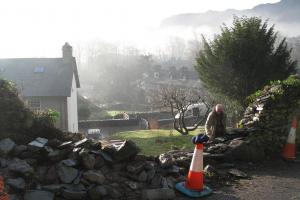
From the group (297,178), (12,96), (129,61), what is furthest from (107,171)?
(129,61)

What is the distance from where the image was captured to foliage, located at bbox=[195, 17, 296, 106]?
79.5 feet

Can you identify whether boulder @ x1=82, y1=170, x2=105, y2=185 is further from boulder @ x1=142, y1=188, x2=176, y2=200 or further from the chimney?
the chimney

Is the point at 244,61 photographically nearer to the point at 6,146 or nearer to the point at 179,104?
the point at 179,104

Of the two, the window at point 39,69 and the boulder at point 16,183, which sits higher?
the window at point 39,69

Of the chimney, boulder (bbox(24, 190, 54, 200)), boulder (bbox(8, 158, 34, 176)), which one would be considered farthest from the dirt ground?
the chimney

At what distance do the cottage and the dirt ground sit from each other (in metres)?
23.1

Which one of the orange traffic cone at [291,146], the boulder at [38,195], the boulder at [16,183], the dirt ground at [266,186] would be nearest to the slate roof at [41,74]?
the orange traffic cone at [291,146]

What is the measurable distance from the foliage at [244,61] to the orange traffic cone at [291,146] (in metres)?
13.1

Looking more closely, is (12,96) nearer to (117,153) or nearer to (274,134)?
(117,153)

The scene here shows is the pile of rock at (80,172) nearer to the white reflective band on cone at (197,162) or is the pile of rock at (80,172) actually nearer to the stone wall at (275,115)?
the white reflective band on cone at (197,162)

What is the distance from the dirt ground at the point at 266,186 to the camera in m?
7.51

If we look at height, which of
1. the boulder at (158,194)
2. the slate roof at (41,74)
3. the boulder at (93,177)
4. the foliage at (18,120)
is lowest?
the boulder at (158,194)

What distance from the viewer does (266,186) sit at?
821 cm

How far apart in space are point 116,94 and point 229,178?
59461 mm
